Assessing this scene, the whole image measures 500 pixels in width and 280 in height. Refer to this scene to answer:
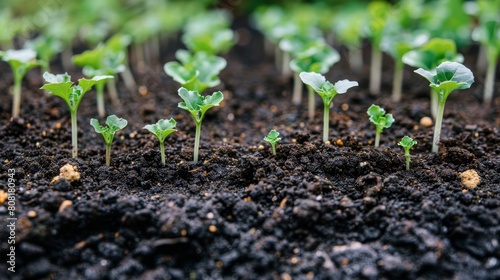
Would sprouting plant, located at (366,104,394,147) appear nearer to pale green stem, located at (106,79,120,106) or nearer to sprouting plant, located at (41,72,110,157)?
sprouting plant, located at (41,72,110,157)

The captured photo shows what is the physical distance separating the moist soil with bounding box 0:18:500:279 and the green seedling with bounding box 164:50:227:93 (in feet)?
0.83

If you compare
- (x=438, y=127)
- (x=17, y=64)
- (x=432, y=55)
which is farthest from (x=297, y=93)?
(x=17, y=64)

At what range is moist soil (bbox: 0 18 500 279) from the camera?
1616mm

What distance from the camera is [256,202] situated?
1.84m

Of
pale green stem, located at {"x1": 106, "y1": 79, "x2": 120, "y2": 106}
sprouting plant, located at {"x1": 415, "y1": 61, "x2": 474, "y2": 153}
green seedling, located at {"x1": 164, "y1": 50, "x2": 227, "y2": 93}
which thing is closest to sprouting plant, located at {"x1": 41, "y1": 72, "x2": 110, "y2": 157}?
green seedling, located at {"x1": 164, "y1": 50, "x2": 227, "y2": 93}

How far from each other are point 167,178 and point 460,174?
3.83 feet

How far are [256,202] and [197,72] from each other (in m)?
0.70

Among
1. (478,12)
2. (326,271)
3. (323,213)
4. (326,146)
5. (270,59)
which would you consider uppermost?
(478,12)

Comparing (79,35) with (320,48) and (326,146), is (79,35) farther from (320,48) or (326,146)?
(326,146)

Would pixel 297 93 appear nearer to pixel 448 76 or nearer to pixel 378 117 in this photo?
pixel 378 117

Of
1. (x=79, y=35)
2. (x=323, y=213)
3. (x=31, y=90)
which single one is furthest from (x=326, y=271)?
(x=79, y=35)

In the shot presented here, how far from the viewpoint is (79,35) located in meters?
3.99

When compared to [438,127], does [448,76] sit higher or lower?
higher

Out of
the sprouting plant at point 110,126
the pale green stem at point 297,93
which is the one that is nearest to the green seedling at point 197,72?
the sprouting plant at point 110,126
